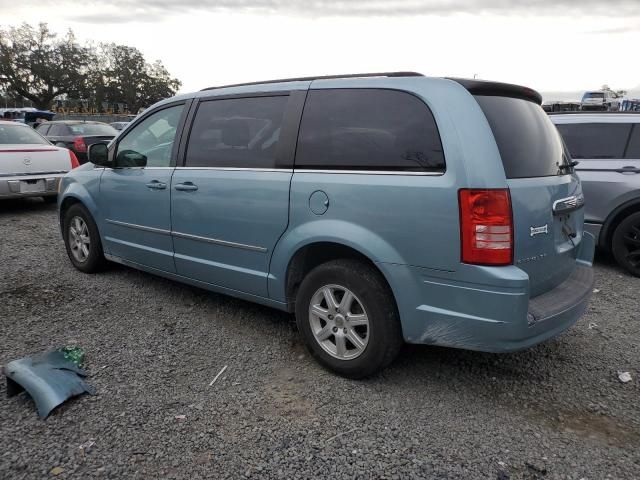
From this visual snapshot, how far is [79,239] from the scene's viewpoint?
17.4ft

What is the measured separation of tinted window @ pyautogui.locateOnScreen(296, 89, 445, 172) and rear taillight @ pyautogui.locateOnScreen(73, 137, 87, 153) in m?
10.2

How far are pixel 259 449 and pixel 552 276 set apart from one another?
1878 millimetres

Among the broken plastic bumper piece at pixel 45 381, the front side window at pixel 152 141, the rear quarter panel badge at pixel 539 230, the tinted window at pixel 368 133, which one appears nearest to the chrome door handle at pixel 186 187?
the front side window at pixel 152 141

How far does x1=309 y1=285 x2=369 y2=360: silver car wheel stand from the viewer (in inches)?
122

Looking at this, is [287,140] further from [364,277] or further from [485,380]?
[485,380]

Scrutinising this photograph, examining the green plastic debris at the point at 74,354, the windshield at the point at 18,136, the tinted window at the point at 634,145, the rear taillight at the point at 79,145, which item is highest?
the windshield at the point at 18,136

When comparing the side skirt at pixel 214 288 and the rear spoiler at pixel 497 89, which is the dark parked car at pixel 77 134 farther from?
the rear spoiler at pixel 497 89

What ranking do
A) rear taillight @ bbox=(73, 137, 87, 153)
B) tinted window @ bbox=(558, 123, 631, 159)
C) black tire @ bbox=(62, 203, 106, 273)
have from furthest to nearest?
1. rear taillight @ bbox=(73, 137, 87, 153)
2. tinted window @ bbox=(558, 123, 631, 159)
3. black tire @ bbox=(62, 203, 106, 273)

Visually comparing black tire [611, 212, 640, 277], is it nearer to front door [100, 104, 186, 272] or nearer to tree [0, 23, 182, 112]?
front door [100, 104, 186, 272]

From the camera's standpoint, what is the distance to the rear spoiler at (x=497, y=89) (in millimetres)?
2922

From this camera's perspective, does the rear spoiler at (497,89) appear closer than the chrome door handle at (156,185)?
Yes

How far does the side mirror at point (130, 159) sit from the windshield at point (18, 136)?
4922 millimetres

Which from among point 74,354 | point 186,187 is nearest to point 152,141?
point 186,187

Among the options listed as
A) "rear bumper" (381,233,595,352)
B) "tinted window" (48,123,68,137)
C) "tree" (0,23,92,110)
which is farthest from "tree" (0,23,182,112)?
"rear bumper" (381,233,595,352)
